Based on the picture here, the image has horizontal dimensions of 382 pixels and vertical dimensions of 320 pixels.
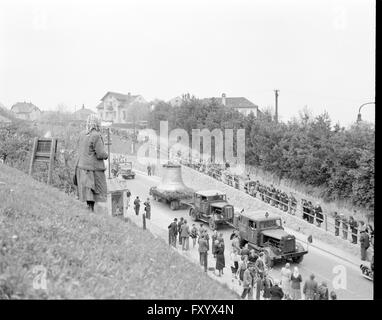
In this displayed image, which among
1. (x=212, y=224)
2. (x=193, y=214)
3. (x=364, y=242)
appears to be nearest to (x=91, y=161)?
(x=364, y=242)

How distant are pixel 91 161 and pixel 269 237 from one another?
9209mm

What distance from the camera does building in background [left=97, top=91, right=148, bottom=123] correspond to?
67125 mm

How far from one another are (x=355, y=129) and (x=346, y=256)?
9.01 meters

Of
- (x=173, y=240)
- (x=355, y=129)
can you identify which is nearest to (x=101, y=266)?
(x=173, y=240)

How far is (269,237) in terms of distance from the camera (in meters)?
15.2

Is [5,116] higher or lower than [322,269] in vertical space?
higher

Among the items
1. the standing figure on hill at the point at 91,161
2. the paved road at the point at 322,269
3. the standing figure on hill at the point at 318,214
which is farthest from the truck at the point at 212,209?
the standing figure on hill at the point at 91,161

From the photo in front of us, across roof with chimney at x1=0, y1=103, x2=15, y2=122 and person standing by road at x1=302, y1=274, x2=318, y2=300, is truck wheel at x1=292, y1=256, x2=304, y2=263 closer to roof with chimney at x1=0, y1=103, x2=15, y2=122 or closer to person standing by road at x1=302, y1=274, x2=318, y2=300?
person standing by road at x1=302, y1=274, x2=318, y2=300

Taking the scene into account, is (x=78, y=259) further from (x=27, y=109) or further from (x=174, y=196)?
(x=27, y=109)

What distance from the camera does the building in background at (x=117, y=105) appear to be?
220 feet

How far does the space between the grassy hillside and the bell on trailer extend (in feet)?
52.3

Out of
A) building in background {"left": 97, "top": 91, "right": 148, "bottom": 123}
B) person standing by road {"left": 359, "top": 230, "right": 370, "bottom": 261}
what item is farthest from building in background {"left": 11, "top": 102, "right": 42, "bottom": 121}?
person standing by road {"left": 359, "top": 230, "right": 370, "bottom": 261}
